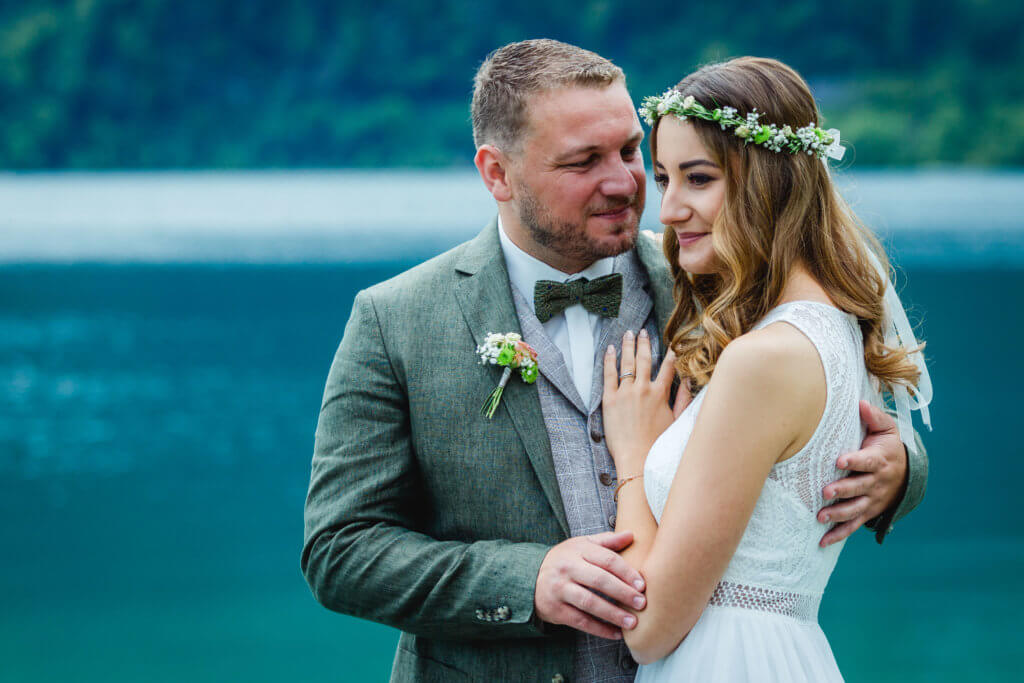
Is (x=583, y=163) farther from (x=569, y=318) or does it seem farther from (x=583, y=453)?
(x=583, y=453)

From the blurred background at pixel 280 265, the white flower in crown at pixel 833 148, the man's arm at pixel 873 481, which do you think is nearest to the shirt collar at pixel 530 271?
the white flower in crown at pixel 833 148

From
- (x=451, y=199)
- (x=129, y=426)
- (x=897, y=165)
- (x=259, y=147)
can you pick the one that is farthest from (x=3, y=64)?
(x=897, y=165)

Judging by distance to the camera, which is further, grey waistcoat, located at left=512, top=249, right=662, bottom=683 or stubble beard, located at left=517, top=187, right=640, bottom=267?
stubble beard, located at left=517, top=187, right=640, bottom=267

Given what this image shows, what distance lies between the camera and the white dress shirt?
231 cm

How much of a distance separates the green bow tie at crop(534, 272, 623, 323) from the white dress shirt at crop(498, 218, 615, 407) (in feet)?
0.08

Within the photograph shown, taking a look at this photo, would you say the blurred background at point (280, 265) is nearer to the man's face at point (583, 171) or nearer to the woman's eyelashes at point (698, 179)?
the man's face at point (583, 171)

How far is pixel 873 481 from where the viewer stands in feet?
6.55

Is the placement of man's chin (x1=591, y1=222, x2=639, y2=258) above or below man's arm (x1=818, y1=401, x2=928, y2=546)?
above

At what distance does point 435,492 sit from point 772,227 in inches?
33.7

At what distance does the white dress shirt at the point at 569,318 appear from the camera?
231 cm

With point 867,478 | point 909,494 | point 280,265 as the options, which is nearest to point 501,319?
point 867,478

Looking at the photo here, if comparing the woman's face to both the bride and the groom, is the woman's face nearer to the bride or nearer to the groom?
the bride

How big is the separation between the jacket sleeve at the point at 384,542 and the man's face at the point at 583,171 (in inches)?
17.2

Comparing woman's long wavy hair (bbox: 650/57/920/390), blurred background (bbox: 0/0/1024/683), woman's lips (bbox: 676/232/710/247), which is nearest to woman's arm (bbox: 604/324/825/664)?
woman's long wavy hair (bbox: 650/57/920/390)
